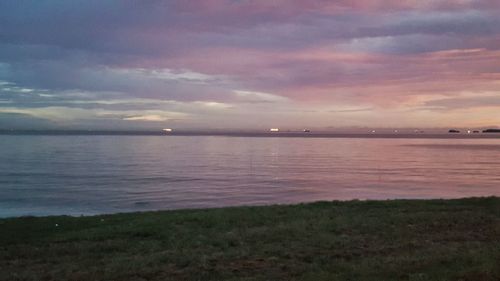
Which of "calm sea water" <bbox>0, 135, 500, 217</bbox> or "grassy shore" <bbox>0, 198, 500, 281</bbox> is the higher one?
"grassy shore" <bbox>0, 198, 500, 281</bbox>

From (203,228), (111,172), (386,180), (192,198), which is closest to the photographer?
(203,228)

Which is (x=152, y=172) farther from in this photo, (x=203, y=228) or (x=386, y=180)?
(x=203, y=228)

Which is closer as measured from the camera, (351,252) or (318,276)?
(318,276)

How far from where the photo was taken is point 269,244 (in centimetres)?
1298

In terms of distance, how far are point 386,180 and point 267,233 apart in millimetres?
27277

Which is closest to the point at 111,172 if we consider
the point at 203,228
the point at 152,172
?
the point at 152,172

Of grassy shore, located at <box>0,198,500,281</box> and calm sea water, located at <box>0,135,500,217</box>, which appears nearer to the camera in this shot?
grassy shore, located at <box>0,198,500,281</box>

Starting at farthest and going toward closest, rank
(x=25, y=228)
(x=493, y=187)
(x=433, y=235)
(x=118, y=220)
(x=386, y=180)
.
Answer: (x=386, y=180) → (x=493, y=187) → (x=118, y=220) → (x=25, y=228) → (x=433, y=235)

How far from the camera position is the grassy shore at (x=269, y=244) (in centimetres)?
1015

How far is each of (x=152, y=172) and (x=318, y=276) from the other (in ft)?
132

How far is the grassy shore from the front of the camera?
33.3ft

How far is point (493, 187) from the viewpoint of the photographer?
3425 cm

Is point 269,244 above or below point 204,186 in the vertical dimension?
above

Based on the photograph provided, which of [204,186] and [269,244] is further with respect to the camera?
[204,186]
